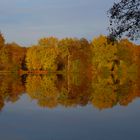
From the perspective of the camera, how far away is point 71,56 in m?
76.3

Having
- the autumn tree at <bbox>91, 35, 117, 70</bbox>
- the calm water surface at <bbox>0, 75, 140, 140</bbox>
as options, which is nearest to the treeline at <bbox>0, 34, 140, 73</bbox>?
the autumn tree at <bbox>91, 35, 117, 70</bbox>

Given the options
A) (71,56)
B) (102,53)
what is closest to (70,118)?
(102,53)

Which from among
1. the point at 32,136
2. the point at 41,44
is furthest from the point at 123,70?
the point at 32,136

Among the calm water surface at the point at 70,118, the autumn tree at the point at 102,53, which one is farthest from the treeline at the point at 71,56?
the calm water surface at the point at 70,118

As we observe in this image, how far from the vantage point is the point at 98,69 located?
72.6 m

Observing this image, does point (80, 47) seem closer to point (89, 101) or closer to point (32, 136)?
point (89, 101)

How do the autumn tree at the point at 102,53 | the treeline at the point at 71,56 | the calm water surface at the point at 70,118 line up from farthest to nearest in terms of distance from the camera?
1. the treeline at the point at 71,56
2. the autumn tree at the point at 102,53
3. the calm water surface at the point at 70,118

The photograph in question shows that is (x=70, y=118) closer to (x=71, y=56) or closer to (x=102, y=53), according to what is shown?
(x=102, y=53)

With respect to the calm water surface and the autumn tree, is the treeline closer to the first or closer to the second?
the autumn tree

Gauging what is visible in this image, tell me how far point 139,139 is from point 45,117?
Answer: 6648 mm

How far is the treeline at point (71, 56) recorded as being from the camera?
2800 inches

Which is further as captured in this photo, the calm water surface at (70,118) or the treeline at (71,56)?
the treeline at (71,56)

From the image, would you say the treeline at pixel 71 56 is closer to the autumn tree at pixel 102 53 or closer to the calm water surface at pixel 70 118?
the autumn tree at pixel 102 53

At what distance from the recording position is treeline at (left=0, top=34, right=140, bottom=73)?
71.1m
